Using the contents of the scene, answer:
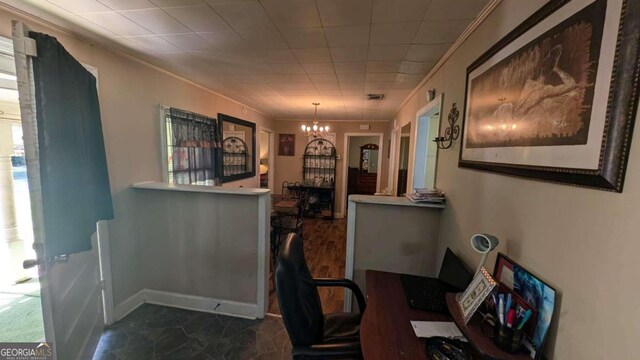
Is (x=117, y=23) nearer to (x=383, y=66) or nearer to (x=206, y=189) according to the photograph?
(x=206, y=189)

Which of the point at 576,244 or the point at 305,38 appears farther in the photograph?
the point at 305,38

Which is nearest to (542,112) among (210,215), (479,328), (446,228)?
(479,328)

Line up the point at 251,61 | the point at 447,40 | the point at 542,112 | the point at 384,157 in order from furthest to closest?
the point at 384,157 < the point at 251,61 < the point at 447,40 < the point at 542,112

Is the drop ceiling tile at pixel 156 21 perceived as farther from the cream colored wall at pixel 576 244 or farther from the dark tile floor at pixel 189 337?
the dark tile floor at pixel 189 337

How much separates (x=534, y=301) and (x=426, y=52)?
185cm

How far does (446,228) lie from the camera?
1.82 m

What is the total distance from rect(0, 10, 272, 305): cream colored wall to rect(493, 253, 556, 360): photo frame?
290cm

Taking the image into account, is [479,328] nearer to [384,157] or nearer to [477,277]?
[477,277]

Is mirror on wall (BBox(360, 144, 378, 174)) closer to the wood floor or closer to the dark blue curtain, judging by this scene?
the wood floor

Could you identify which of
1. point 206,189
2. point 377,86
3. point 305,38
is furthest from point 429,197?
point 206,189

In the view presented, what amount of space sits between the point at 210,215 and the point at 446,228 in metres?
2.05

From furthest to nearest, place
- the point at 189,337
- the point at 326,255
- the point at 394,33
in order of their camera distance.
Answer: the point at 326,255, the point at 189,337, the point at 394,33

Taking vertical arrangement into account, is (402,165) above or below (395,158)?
below

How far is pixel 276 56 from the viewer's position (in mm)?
2152
